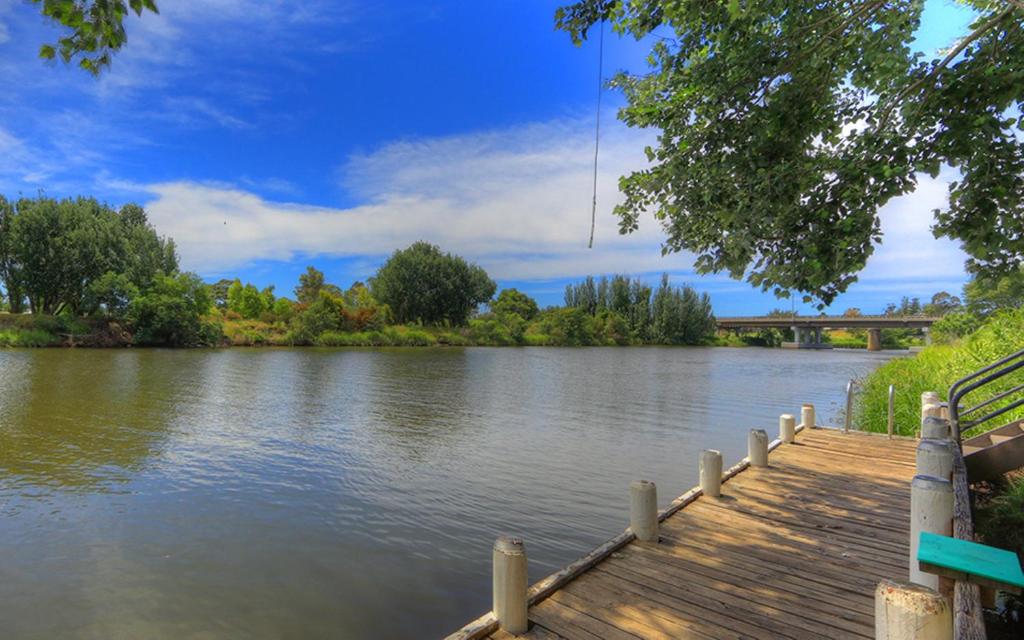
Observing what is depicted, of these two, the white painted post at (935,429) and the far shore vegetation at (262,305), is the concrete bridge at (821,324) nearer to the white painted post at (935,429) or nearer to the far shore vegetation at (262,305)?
the far shore vegetation at (262,305)

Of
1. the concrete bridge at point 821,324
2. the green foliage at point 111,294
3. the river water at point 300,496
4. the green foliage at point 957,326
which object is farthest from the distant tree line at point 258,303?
the green foliage at point 957,326

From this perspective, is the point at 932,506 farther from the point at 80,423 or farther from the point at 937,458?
the point at 80,423

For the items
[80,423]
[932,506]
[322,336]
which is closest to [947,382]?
[932,506]

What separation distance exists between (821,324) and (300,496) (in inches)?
3368

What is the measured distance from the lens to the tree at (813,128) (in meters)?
4.60

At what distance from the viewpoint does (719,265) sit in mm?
5875

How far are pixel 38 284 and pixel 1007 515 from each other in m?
54.7

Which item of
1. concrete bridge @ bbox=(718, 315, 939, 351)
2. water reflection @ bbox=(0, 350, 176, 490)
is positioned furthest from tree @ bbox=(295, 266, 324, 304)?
concrete bridge @ bbox=(718, 315, 939, 351)

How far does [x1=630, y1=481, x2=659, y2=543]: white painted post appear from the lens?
520cm

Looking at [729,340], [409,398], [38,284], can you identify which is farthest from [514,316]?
[409,398]

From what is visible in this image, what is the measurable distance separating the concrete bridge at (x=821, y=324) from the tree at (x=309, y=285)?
61.5 m

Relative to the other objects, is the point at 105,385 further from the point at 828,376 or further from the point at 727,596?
the point at 828,376

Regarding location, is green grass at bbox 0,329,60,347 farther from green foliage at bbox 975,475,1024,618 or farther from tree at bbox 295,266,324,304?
green foliage at bbox 975,475,1024,618

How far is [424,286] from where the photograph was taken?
64.4 meters
